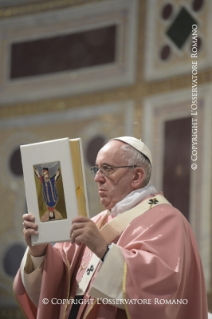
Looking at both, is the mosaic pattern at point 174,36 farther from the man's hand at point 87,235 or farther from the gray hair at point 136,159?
the man's hand at point 87,235

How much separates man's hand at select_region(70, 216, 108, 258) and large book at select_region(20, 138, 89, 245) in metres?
0.08

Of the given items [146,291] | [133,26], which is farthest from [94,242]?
[133,26]

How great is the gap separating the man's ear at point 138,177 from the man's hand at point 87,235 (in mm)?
719

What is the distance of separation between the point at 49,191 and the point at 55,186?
0.16 feet

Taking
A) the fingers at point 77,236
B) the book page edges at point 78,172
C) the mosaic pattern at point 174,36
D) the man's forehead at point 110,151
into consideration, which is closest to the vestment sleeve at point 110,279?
the fingers at point 77,236

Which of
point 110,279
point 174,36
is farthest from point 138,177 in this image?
point 174,36

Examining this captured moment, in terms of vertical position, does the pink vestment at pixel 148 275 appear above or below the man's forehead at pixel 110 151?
below

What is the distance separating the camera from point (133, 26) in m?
6.65

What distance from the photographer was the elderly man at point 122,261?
305cm

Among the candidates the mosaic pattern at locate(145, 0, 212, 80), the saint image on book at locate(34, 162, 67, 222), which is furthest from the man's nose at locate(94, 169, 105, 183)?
the mosaic pattern at locate(145, 0, 212, 80)

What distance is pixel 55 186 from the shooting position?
325 cm

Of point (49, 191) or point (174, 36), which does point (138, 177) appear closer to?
point (49, 191)

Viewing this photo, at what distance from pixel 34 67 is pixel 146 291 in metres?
4.64

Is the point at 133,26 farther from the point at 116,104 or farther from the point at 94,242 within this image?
the point at 94,242
